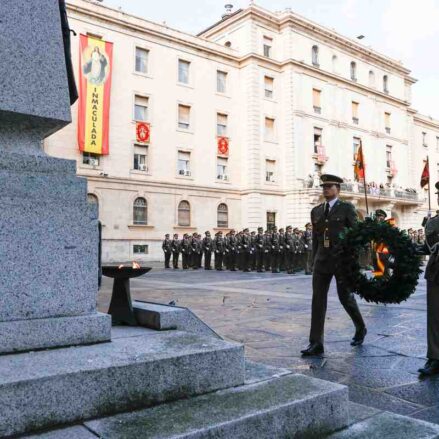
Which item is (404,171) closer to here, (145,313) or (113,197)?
(113,197)

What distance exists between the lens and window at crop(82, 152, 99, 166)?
82.9 feet

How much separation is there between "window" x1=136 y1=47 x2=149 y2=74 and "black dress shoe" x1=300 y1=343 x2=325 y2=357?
2567 centimetres

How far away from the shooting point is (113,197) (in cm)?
2603

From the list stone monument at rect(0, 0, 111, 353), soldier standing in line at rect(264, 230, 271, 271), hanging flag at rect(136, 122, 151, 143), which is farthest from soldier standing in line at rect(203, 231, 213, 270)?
stone monument at rect(0, 0, 111, 353)

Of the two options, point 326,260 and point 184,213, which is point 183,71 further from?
point 326,260

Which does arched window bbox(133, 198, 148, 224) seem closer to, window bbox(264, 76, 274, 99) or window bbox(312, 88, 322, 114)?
window bbox(264, 76, 274, 99)

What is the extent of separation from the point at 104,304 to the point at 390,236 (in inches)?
205

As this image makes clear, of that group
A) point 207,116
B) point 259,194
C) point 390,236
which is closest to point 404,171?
point 259,194

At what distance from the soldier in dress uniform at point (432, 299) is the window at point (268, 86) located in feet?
96.4

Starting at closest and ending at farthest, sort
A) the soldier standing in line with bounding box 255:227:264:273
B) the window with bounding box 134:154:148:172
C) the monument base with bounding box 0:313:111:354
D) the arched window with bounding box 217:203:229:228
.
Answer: the monument base with bounding box 0:313:111:354
the soldier standing in line with bounding box 255:227:264:273
the window with bounding box 134:154:148:172
the arched window with bounding box 217:203:229:228

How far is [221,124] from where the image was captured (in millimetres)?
31281

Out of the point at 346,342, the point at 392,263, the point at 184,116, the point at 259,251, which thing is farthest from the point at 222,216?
the point at 392,263

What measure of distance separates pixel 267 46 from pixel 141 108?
35.4 ft

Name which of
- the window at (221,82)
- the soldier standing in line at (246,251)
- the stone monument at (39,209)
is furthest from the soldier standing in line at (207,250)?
the stone monument at (39,209)
